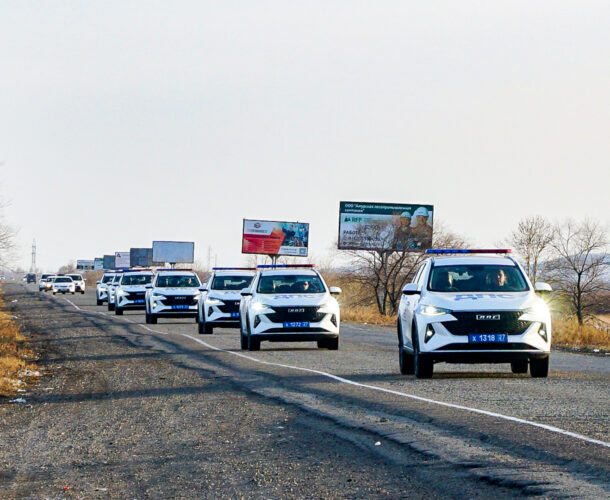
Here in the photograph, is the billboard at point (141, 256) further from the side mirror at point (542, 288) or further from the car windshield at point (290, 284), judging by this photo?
the side mirror at point (542, 288)

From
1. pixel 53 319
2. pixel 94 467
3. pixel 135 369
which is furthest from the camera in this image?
pixel 53 319

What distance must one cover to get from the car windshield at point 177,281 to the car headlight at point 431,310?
864 inches

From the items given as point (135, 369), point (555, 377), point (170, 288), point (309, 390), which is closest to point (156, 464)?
point (309, 390)

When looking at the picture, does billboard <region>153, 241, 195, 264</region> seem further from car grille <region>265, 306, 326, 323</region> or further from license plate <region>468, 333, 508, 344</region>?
license plate <region>468, 333, 508, 344</region>

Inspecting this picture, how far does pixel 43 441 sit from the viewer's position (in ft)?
34.7

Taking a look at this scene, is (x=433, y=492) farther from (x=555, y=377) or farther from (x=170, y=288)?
(x=170, y=288)

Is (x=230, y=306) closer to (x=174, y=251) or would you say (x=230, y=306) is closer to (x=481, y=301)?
(x=481, y=301)

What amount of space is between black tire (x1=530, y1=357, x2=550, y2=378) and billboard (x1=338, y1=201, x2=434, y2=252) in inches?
2034

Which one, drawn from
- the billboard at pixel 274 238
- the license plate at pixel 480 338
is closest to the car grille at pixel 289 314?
the license plate at pixel 480 338

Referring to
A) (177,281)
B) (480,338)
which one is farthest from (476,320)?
(177,281)

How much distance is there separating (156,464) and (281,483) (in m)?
1.46

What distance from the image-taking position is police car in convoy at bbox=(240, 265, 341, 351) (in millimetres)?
22969

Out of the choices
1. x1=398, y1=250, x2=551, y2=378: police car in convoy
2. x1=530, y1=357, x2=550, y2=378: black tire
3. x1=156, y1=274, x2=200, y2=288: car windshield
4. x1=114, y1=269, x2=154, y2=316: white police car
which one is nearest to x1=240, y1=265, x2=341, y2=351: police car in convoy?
x1=398, y1=250, x2=551, y2=378: police car in convoy

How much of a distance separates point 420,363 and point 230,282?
14.6 metres
